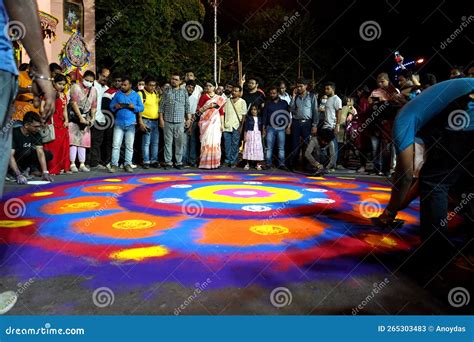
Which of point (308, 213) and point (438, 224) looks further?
point (308, 213)

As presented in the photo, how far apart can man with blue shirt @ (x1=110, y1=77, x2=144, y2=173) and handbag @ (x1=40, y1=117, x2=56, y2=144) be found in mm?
1069

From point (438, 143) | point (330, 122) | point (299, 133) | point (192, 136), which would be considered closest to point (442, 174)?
point (438, 143)

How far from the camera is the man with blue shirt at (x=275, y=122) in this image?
7.81m

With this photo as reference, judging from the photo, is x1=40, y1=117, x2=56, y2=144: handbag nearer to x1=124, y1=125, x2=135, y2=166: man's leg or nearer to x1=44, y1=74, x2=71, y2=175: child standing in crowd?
x1=44, y1=74, x2=71, y2=175: child standing in crowd

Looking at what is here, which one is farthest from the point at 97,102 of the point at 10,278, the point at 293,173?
the point at 10,278

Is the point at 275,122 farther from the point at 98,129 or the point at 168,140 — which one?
the point at 98,129

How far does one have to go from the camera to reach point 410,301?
202cm

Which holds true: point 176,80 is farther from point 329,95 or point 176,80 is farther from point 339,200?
point 339,200

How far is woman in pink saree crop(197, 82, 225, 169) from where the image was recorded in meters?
7.78

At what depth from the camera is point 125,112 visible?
7.04m

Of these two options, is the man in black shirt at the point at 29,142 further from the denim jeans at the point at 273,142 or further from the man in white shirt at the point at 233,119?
the denim jeans at the point at 273,142

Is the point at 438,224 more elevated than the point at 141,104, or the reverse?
the point at 141,104

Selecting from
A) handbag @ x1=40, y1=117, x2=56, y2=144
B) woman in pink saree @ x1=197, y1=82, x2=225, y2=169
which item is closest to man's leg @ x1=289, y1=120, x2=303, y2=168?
woman in pink saree @ x1=197, y1=82, x2=225, y2=169

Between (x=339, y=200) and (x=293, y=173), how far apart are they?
2.70 meters
